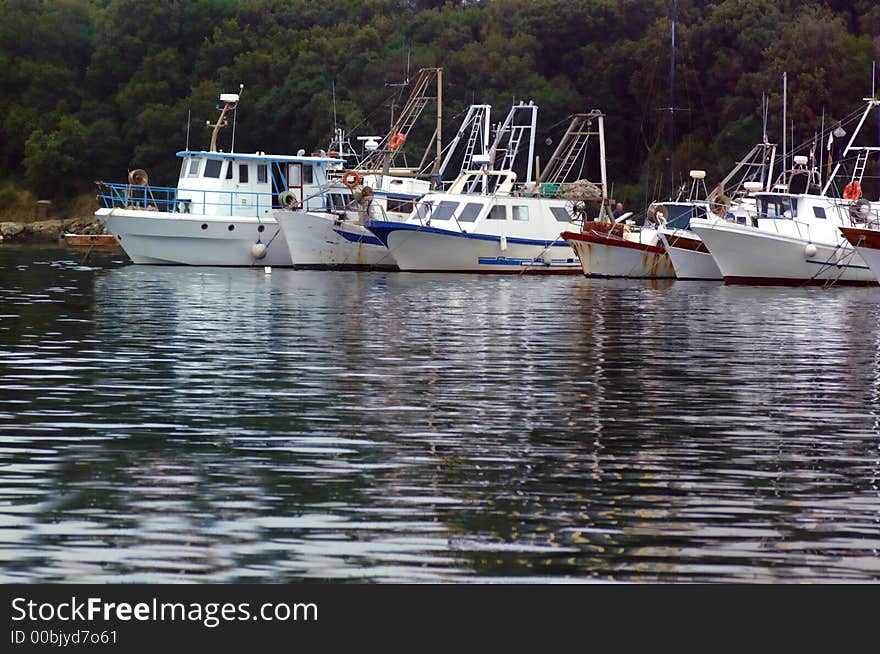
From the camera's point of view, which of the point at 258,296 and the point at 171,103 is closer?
the point at 258,296

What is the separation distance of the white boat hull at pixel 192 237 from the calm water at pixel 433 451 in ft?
70.8

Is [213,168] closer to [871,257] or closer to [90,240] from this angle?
[871,257]

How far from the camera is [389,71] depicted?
87.2 meters

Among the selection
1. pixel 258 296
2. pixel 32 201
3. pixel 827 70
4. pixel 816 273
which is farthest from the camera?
pixel 32 201

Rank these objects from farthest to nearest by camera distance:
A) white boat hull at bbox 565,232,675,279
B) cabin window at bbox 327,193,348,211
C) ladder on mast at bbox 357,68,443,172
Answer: ladder on mast at bbox 357,68,443,172 → cabin window at bbox 327,193,348,211 → white boat hull at bbox 565,232,675,279

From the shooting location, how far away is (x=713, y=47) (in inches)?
3108

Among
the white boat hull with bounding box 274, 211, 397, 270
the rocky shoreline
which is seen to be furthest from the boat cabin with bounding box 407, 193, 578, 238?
the rocky shoreline

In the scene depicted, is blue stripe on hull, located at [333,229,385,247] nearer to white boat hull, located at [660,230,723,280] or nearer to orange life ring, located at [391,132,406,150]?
orange life ring, located at [391,132,406,150]

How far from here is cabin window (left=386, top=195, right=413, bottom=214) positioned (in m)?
50.8

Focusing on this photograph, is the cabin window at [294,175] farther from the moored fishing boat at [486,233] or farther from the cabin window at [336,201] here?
the moored fishing boat at [486,233]

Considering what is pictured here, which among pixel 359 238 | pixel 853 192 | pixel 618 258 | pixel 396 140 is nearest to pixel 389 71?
pixel 396 140
